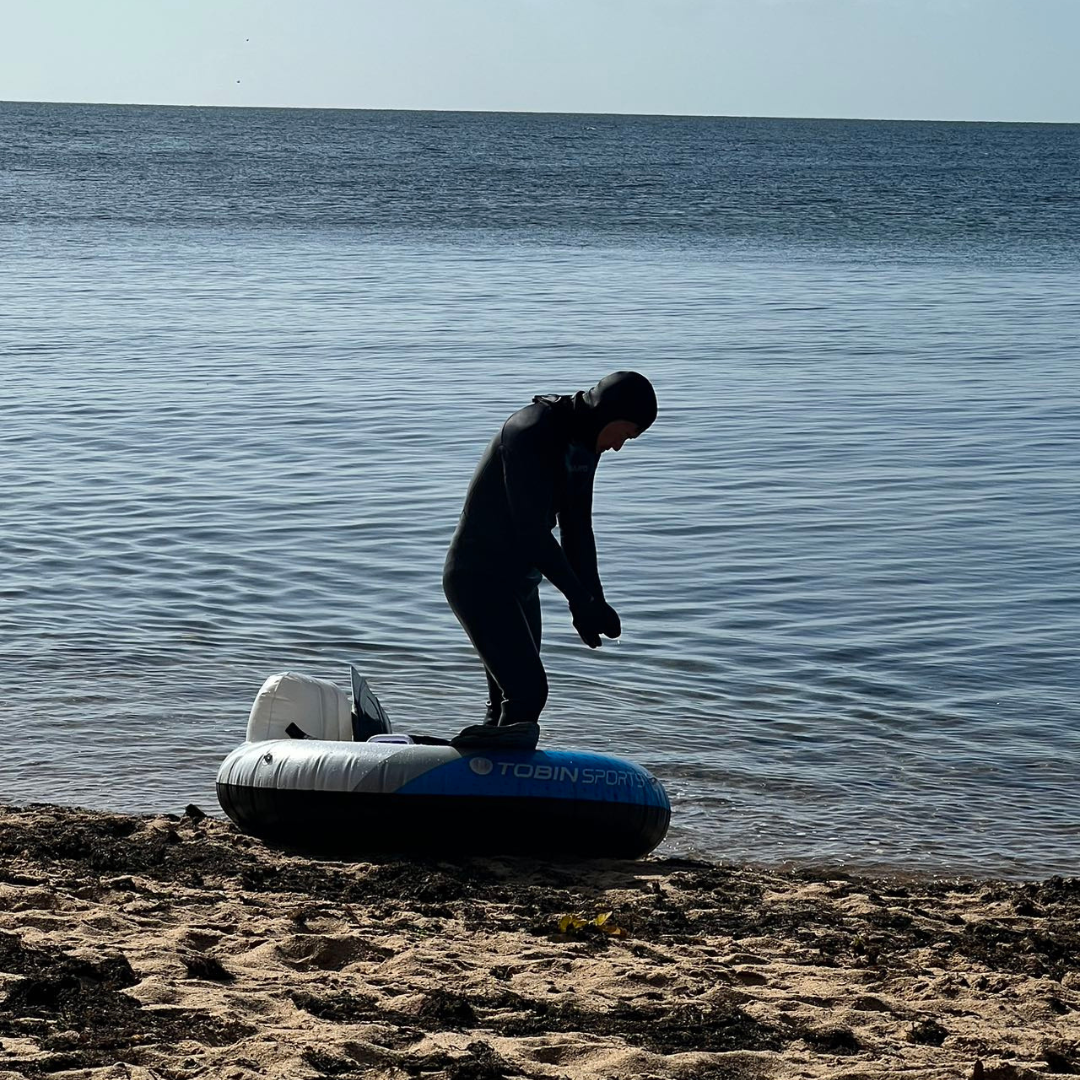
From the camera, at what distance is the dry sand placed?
4340 millimetres

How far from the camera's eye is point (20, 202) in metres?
59.2

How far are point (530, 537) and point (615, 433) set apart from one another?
51cm

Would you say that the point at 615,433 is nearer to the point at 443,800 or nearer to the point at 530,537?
the point at 530,537

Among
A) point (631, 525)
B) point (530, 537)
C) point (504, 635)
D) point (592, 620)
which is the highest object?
point (530, 537)

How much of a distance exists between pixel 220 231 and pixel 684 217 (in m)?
15.6

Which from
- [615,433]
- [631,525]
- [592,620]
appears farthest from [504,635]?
[631,525]

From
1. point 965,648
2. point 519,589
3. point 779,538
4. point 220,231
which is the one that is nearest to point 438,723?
point 519,589

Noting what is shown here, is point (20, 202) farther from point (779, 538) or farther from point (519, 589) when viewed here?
point (519, 589)

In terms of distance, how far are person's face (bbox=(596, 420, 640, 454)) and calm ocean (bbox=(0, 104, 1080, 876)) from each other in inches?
76.4

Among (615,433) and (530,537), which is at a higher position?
(615,433)

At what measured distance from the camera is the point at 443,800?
647 centimetres

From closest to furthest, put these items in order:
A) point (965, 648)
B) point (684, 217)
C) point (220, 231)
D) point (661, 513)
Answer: point (965, 648) → point (661, 513) → point (220, 231) → point (684, 217)

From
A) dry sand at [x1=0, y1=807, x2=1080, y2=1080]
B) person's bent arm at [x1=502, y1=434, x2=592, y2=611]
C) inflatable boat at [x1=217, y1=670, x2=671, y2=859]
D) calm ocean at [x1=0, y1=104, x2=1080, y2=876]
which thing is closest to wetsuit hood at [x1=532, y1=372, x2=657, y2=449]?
person's bent arm at [x1=502, y1=434, x2=592, y2=611]

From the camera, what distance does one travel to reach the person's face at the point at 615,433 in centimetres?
630
